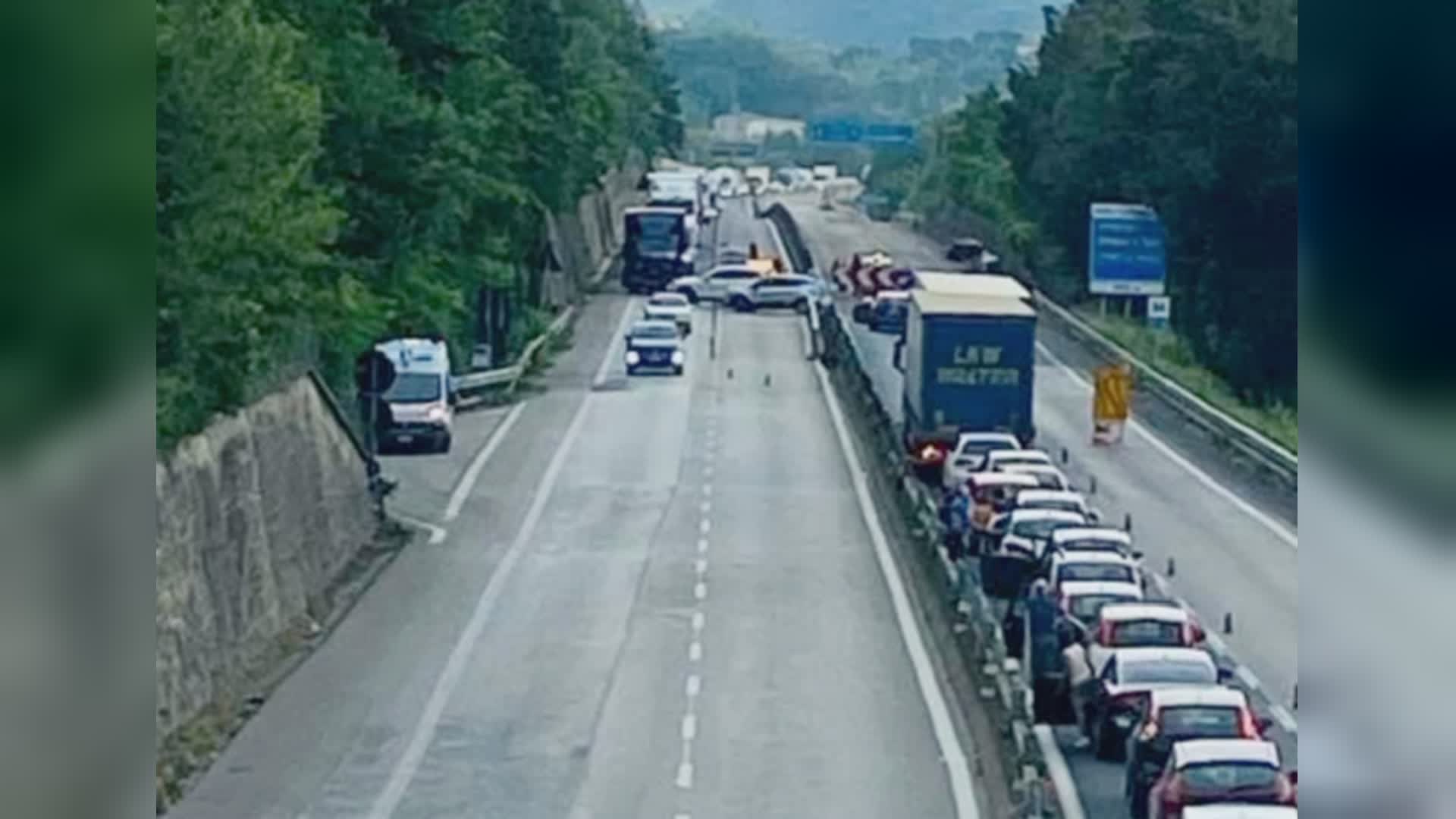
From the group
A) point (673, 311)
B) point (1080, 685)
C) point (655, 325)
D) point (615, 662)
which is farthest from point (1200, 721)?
point (673, 311)

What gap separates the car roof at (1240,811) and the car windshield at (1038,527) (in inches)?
720

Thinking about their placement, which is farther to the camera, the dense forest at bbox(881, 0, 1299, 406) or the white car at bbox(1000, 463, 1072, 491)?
the dense forest at bbox(881, 0, 1299, 406)

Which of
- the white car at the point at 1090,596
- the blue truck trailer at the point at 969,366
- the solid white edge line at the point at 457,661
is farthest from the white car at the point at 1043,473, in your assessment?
the white car at the point at 1090,596

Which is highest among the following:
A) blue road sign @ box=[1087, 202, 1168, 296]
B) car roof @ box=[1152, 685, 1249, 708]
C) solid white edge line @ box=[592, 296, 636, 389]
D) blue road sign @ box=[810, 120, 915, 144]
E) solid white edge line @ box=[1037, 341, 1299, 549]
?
blue road sign @ box=[810, 120, 915, 144]

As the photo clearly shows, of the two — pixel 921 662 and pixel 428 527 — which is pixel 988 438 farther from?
pixel 921 662

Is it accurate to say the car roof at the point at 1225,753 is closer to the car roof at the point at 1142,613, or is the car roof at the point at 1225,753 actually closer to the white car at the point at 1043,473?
the car roof at the point at 1142,613

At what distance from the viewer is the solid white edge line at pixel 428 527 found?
45.4 m

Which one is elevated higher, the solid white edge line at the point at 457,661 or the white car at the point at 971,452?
the white car at the point at 971,452

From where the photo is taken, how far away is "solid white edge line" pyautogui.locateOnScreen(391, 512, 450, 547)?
149 ft

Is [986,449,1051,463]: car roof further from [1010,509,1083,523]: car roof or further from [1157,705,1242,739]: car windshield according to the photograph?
[1157,705,1242,739]: car windshield

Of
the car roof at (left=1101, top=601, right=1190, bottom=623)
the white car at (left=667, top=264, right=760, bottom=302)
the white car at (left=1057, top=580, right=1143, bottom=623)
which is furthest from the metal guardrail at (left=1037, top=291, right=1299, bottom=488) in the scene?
the white car at (left=667, top=264, right=760, bottom=302)

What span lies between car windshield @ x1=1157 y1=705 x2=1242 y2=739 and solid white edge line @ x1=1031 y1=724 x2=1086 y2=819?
102cm
